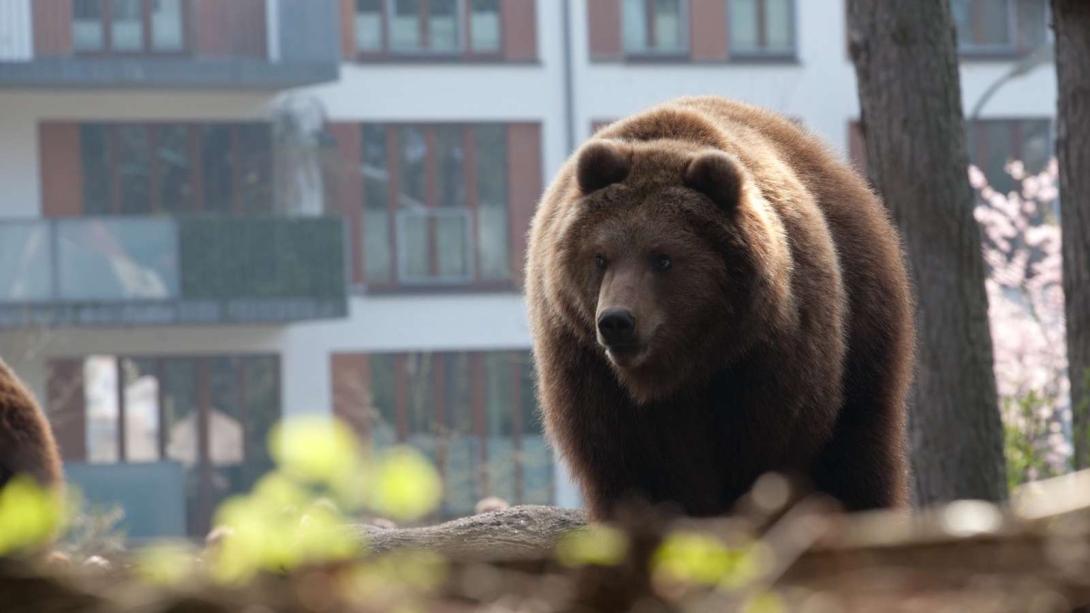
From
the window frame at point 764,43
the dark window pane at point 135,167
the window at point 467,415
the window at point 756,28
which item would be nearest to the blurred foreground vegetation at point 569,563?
the window at point 467,415

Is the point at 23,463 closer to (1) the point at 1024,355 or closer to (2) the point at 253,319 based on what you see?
(1) the point at 1024,355

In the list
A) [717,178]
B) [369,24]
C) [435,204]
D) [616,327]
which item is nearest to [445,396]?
[435,204]

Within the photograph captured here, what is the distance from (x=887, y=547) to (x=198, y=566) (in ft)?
1.66

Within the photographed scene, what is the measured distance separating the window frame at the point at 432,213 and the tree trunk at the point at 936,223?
2080 cm

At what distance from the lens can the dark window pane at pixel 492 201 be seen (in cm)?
3016

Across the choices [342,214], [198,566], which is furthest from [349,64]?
[198,566]

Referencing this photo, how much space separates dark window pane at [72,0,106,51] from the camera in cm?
2828

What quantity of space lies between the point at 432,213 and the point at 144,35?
5.21 m

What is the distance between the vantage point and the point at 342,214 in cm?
2953

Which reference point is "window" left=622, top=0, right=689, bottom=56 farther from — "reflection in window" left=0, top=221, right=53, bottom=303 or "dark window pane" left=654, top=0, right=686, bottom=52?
"reflection in window" left=0, top=221, right=53, bottom=303

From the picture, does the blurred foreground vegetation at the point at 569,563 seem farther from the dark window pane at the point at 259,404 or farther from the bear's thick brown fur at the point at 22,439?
the dark window pane at the point at 259,404

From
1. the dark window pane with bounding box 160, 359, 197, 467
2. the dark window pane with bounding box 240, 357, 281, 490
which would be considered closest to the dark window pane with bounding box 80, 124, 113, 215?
the dark window pane with bounding box 160, 359, 197, 467

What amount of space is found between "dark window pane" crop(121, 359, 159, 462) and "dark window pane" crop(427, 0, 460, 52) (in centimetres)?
677

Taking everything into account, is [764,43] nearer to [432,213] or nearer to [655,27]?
[655,27]
